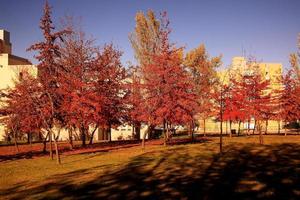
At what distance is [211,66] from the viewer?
49.1 metres

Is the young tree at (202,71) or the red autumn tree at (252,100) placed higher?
the young tree at (202,71)

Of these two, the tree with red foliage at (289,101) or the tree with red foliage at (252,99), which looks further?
the tree with red foliage at (289,101)

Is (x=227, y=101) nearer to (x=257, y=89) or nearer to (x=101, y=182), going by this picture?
(x=257, y=89)

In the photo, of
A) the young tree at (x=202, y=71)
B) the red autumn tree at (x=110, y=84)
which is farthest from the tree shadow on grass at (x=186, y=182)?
the young tree at (x=202, y=71)

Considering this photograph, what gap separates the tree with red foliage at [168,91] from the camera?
2578 cm

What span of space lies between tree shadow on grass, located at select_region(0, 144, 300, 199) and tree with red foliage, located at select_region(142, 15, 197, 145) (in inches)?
Result: 383

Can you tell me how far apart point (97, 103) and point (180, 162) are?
12.2 m

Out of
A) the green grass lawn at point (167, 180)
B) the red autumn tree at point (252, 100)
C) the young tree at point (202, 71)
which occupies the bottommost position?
the green grass lawn at point (167, 180)

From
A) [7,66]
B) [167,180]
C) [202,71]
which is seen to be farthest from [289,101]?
[7,66]

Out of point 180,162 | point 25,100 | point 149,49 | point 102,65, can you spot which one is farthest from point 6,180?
point 149,49

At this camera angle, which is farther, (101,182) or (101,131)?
(101,131)

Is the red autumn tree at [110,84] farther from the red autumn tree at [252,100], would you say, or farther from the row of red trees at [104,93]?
the red autumn tree at [252,100]

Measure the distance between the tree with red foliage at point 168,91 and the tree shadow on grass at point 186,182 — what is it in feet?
31.9

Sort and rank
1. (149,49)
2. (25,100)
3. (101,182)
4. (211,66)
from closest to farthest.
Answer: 1. (101,182)
2. (25,100)
3. (149,49)
4. (211,66)
